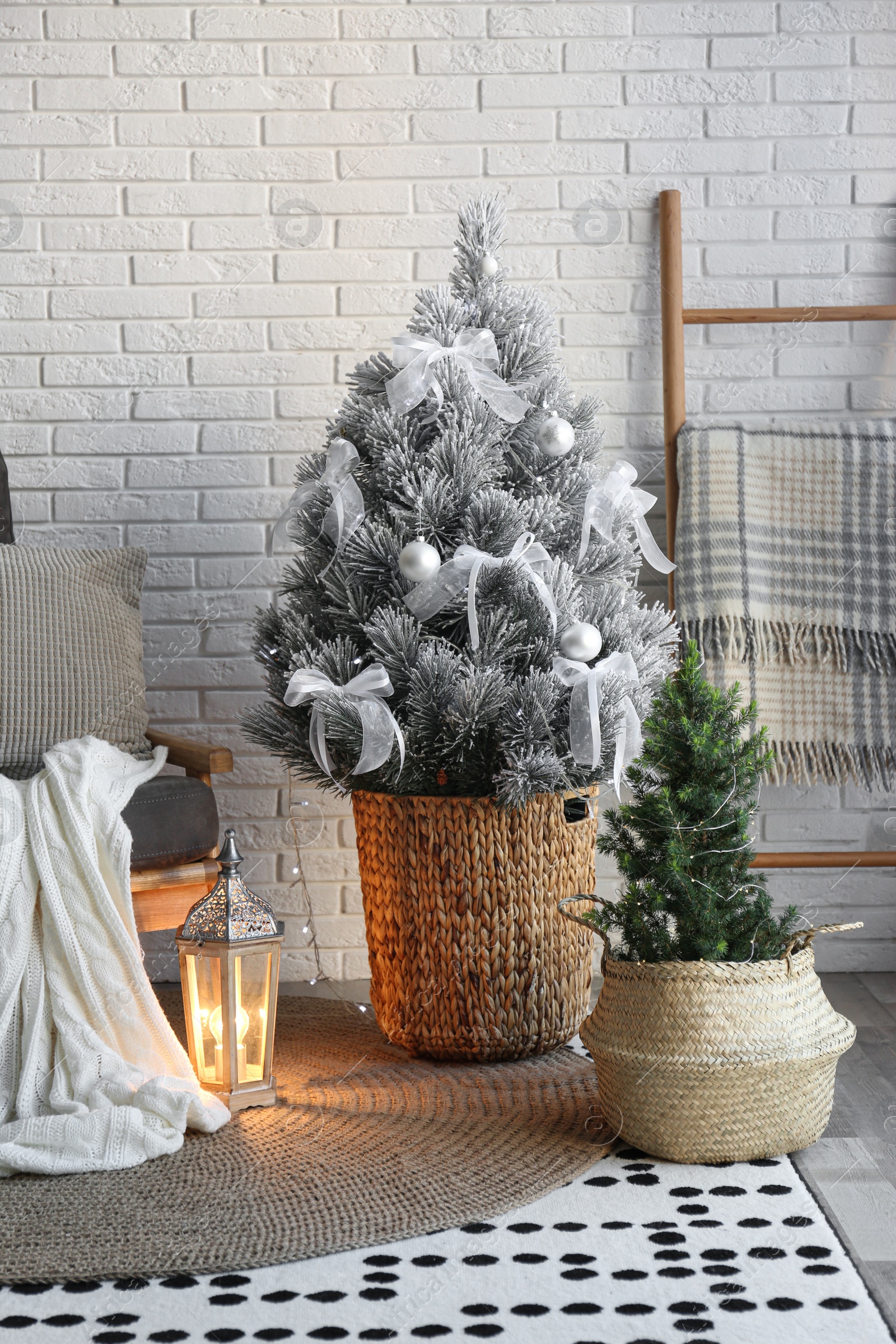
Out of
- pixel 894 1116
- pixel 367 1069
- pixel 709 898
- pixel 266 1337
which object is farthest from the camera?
→ pixel 367 1069

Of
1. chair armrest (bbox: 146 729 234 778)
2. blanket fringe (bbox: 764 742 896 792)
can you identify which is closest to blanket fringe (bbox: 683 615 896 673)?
blanket fringe (bbox: 764 742 896 792)

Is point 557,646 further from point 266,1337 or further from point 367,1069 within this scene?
point 266,1337

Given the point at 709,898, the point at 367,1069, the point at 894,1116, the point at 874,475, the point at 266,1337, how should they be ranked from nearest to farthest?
the point at 266,1337, the point at 709,898, the point at 894,1116, the point at 367,1069, the point at 874,475

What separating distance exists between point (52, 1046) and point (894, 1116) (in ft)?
3.40

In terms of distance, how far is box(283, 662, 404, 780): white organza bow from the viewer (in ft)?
4.85

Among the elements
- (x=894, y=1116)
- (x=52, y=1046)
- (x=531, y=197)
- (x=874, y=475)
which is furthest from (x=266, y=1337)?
(x=531, y=197)

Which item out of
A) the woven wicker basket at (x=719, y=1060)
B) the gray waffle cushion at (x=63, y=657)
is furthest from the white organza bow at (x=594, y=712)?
the gray waffle cushion at (x=63, y=657)

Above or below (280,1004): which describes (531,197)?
above

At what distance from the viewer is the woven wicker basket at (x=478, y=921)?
1.57 m

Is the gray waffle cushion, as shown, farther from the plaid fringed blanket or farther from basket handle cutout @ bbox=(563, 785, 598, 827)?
the plaid fringed blanket

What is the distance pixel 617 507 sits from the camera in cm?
161

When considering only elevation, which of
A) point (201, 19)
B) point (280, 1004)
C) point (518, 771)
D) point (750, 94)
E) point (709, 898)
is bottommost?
point (280, 1004)

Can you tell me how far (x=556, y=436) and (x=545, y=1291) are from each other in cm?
100

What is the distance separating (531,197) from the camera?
2.07m
